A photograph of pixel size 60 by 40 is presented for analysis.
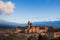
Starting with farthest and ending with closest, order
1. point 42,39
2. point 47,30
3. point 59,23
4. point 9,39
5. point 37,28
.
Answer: point 47,30 → point 37,28 → point 59,23 → point 42,39 → point 9,39

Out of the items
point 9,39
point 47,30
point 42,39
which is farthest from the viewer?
point 47,30

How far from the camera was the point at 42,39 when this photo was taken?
5039mm

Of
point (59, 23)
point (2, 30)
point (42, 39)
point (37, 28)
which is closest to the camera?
point (42, 39)

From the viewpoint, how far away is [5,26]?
18.5ft

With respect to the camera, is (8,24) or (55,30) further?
(55,30)

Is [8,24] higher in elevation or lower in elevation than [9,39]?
higher

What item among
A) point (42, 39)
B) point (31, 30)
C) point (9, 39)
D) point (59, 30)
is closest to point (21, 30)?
point (31, 30)

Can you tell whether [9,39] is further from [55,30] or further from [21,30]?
[55,30]

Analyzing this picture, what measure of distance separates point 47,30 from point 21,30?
1662 mm

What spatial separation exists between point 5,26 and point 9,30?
0.54m

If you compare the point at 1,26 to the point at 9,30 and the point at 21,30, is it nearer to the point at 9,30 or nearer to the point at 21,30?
the point at 9,30

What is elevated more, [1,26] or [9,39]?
[1,26]

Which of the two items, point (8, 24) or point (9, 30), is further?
point (9, 30)

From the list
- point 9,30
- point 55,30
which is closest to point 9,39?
point 9,30
